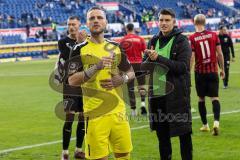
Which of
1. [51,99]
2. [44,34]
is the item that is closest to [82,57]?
[51,99]

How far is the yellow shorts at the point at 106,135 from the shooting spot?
6.29m

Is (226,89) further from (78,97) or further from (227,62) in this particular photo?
(78,97)

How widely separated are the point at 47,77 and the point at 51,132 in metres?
14.0

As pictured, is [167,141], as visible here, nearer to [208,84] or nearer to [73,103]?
[73,103]

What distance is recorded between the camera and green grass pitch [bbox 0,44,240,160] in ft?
31.2

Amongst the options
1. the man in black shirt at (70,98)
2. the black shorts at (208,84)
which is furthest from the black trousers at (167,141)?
the black shorts at (208,84)

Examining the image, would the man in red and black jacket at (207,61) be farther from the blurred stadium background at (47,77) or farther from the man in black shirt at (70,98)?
the man in black shirt at (70,98)

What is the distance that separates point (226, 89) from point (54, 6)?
34.8 m

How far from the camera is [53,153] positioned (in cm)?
970

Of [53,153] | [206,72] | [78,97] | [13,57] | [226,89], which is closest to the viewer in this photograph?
[78,97]

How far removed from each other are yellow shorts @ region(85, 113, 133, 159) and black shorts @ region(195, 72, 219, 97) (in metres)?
4.80

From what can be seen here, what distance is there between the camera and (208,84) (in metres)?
10.9

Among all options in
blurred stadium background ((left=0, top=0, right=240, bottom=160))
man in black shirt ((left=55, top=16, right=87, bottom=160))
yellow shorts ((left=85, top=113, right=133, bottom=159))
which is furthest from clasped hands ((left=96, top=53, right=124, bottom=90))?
blurred stadium background ((left=0, top=0, right=240, bottom=160))

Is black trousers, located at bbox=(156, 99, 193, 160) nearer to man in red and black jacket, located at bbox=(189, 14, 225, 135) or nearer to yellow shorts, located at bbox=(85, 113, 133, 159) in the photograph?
yellow shorts, located at bbox=(85, 113, 133, 159)
